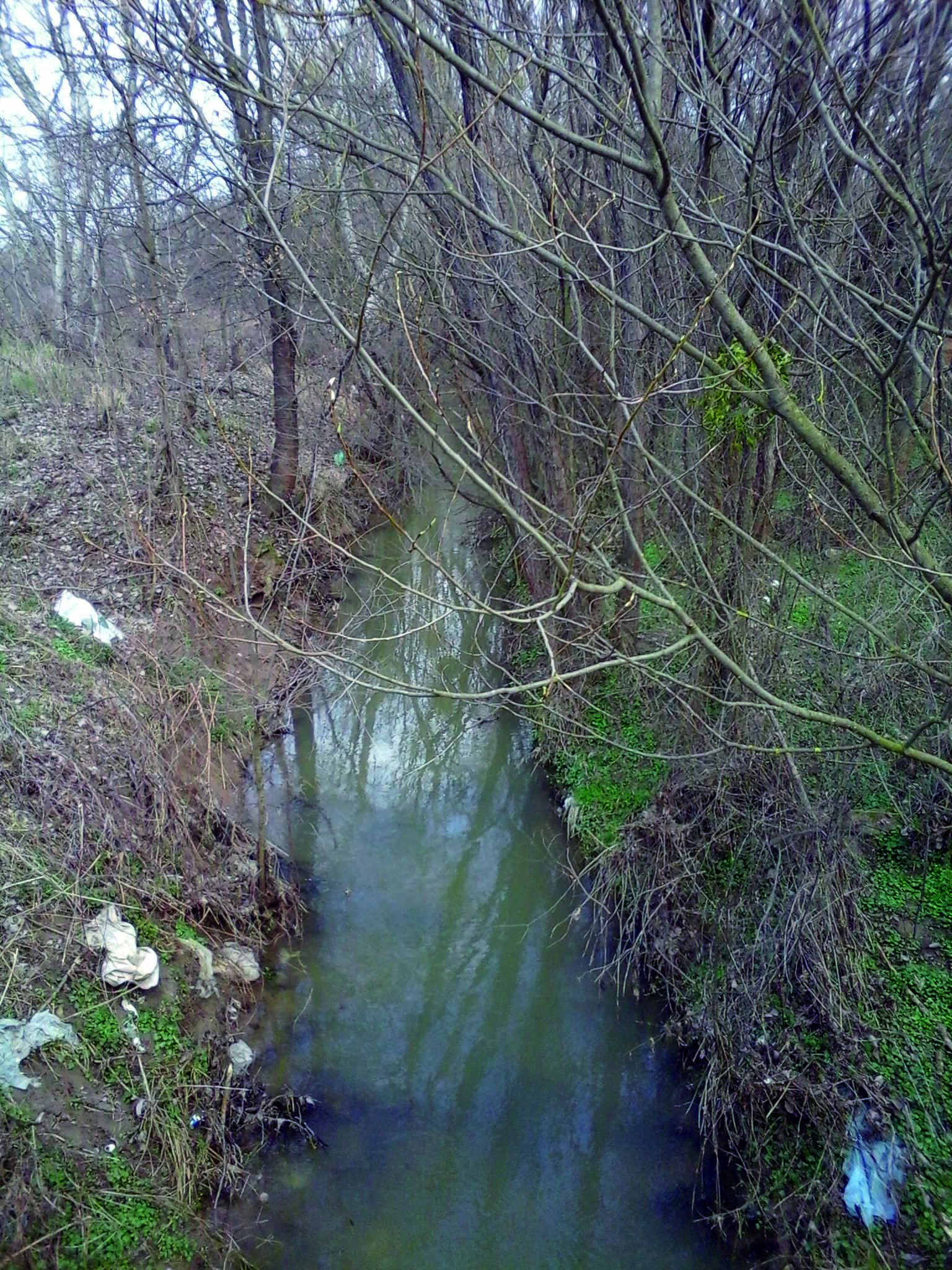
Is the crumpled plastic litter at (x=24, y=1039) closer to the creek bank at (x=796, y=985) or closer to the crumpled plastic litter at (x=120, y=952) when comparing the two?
the crumpled plastic litter at (x=120, y=952)

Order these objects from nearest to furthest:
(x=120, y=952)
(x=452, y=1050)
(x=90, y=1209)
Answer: (x=90, y=1209)
(x=120, y=952)
(x=452, y=1050)

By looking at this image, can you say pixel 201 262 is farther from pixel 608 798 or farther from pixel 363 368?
pixel 608 798

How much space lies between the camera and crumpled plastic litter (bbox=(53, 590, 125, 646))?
6.95 meters

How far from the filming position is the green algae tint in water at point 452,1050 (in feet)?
14.1

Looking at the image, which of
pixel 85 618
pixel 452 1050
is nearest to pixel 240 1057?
pixel 452 1050

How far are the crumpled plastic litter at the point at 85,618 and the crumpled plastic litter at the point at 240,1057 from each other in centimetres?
332

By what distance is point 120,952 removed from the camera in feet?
15.1

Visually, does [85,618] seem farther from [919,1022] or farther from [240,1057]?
[919,1022]

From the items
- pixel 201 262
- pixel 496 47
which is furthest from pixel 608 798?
pixel 201 262

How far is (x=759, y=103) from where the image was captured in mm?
4598

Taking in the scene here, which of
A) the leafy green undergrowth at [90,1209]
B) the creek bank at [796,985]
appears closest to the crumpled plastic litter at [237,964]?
the leafy green undergrowth at [90,1209]

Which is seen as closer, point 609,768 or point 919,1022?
point 919,1022

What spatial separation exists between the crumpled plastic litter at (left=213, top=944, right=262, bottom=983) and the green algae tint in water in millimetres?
177

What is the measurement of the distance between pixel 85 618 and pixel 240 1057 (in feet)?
12.2
